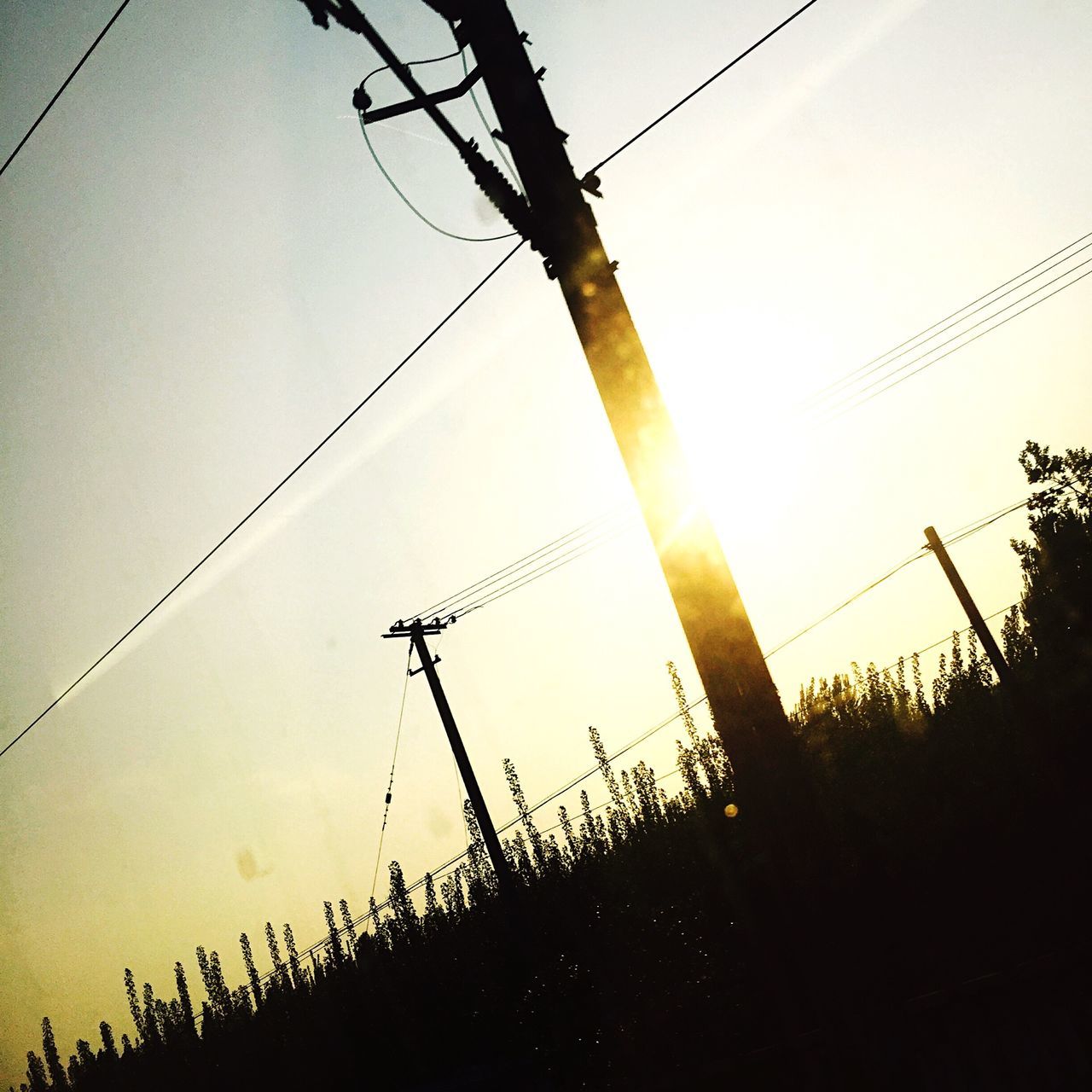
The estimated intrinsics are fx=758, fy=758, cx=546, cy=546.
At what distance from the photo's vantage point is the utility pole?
15.8 metres

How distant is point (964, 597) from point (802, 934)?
18048 millimetres

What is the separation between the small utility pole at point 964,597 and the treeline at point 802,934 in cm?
98

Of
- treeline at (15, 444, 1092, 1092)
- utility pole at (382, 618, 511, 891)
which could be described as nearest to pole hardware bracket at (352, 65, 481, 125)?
treeline at (15, 444, 1092, 1092)

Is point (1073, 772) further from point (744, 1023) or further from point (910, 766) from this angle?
point (744, 1023)

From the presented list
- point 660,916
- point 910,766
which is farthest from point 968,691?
point 660,916

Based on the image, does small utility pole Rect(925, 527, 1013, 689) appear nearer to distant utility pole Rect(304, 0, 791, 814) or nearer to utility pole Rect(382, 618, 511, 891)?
utility pole Rect(382, 618, 511, 891)

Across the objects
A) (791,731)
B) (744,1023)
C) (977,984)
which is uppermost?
(791,731)

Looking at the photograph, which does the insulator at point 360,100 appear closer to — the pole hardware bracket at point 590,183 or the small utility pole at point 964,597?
the pole hardware bracket at point 590,183

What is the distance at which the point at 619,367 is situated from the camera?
4.20 meters

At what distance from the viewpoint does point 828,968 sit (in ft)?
11.2

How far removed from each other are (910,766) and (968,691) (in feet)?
21.0

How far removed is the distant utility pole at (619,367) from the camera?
11.8 ft

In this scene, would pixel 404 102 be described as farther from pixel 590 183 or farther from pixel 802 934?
pixel 802 934

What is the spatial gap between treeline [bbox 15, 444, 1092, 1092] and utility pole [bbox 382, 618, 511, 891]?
88cm
